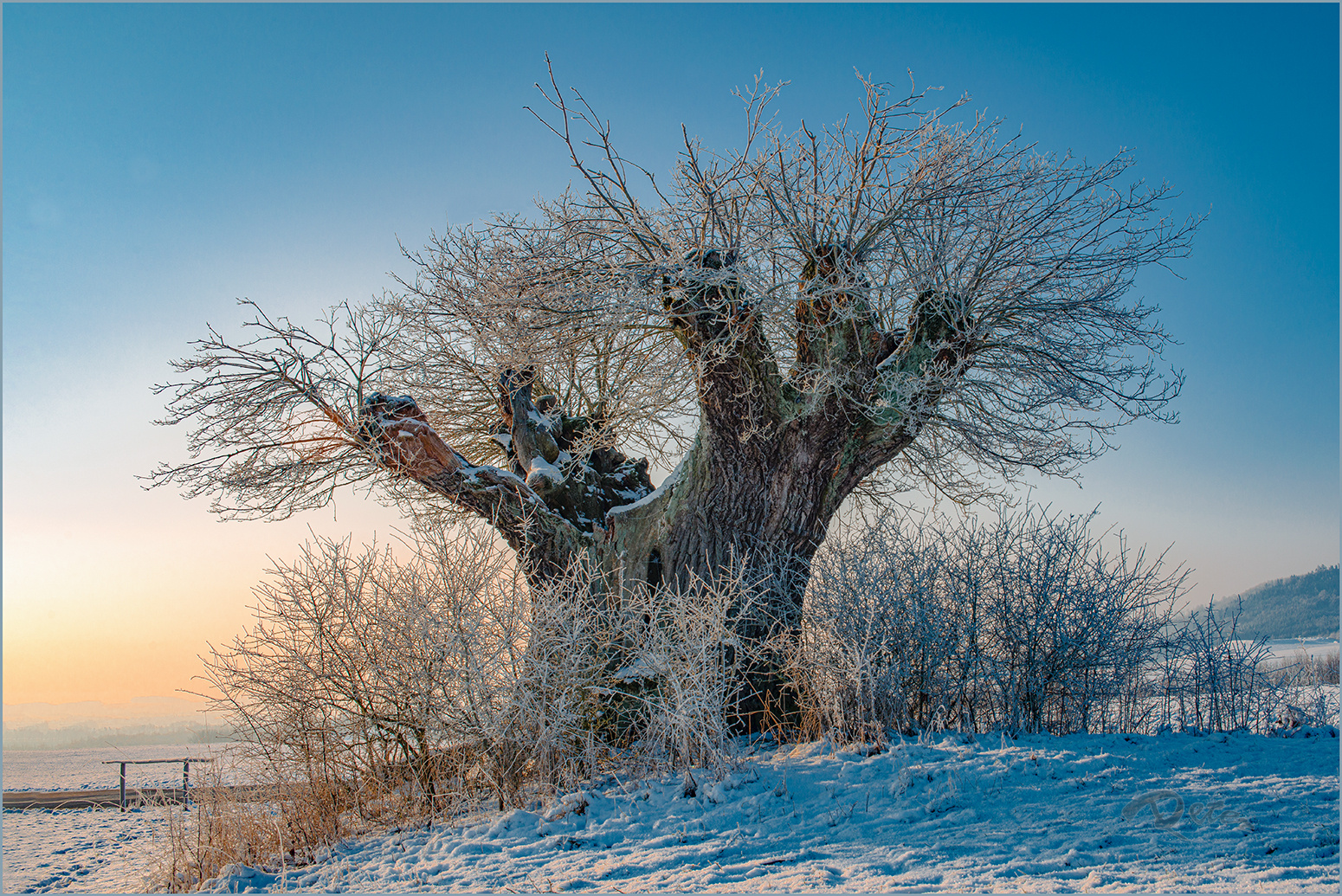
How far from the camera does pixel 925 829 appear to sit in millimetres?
4531

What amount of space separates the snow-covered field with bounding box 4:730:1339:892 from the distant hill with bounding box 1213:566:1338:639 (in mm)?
1246

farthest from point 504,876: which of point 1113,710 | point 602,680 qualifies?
point 1113,710

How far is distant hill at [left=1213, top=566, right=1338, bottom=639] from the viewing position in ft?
23.7

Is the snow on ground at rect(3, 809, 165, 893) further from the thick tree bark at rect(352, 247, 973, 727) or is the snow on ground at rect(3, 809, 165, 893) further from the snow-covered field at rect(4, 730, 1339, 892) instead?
the thick tree bark at rect(352, 247, 973, 727)

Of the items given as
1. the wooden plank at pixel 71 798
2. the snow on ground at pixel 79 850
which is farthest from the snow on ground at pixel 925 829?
the wooden plank at pixel 71 798

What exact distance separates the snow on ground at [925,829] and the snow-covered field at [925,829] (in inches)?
0.6

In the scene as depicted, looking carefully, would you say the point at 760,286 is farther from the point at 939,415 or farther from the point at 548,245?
the point at 939,415

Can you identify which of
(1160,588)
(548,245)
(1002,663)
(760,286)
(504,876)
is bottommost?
(504,876)

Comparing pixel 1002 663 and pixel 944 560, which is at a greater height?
pixel 944 560

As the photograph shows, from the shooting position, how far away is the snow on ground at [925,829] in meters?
3.82

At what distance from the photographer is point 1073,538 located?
23.4 feet

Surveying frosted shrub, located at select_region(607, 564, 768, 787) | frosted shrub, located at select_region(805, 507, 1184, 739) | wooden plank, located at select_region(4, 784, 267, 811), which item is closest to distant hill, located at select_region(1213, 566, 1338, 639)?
frosted shrub, located at select_region(805, 507, 1184, 739)

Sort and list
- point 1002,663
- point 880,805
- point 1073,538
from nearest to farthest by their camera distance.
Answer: point 880,805 < point 1002,663 < point 1073,538

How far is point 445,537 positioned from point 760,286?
3.76 metres
